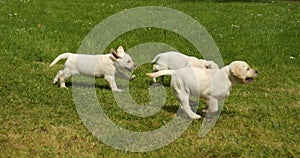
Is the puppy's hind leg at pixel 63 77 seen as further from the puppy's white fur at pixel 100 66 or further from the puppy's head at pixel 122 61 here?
the puppy's head at pixel 122 61

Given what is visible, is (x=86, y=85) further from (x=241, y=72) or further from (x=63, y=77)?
(x=241, y=72)

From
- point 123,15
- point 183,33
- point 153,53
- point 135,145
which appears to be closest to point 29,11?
point 123,15

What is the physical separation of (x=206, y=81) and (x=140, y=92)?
225 centimetres

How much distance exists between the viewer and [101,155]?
545 cm

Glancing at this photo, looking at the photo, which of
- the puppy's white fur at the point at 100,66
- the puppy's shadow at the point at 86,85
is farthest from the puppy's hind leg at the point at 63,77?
the puppy's shadow at the point at 86,85

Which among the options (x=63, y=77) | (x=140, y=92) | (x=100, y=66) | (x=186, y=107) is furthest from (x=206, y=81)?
(x=63, y=77)

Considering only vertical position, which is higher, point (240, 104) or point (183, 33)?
point (240, 104)

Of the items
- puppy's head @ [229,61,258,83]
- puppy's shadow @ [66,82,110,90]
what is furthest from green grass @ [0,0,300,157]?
puppy's head @ [229,61,258,83]

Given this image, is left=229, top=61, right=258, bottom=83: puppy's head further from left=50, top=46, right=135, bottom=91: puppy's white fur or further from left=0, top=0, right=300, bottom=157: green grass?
left=50, top=46, right=135, bottom=91: puppy's white fur

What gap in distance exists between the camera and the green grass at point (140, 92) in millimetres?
5691

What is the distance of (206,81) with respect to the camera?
21.5 ft

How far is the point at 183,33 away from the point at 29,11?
19.8 ft

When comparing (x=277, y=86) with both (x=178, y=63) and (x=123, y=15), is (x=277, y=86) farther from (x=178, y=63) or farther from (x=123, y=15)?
(x=123, y=15)

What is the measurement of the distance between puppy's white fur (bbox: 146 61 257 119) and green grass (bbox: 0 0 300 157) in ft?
1.02
